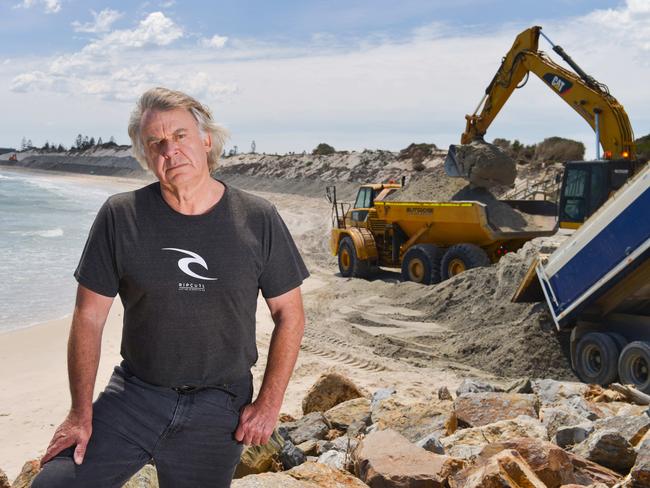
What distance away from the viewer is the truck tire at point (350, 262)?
15.4 meters

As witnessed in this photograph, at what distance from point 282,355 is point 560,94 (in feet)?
38.9

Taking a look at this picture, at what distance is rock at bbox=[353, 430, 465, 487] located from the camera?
143 inches

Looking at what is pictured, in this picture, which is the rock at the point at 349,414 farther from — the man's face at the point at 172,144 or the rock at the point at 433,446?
the man's face at the point at 172,144

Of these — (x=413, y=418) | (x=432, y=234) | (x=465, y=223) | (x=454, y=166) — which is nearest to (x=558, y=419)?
(x=413, y=418)

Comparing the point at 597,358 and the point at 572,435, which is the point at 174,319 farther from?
the point at 597,358

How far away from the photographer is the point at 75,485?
2227 mm

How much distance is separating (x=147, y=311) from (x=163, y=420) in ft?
1.15

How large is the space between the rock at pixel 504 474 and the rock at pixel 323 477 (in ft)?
1.69

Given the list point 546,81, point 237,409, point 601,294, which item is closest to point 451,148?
point 546,81

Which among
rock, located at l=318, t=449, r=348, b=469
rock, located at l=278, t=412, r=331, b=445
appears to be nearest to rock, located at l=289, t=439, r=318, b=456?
rock, located at l=278, t=412, r=331, b=445

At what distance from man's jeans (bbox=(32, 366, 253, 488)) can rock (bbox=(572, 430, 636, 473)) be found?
2.44 metres

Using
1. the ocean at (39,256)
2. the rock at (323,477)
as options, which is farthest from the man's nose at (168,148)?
the ocean at (39,256)

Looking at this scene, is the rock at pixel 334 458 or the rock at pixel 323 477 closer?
the rock at pixel 323 477

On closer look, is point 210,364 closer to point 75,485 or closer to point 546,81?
point 75,485
